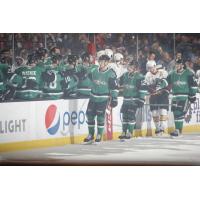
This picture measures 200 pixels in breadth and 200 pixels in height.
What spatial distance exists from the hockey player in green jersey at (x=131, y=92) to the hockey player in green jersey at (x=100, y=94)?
0.11 metres

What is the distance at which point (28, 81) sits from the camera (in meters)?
5.45

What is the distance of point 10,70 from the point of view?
543 cm

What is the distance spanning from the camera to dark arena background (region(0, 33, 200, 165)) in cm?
540

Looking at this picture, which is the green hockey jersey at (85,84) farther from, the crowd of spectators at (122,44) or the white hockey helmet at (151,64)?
the white hockey helmet at (151,64)

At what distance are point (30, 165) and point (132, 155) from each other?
1.20m

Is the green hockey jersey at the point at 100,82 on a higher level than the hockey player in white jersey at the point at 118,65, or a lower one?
lower

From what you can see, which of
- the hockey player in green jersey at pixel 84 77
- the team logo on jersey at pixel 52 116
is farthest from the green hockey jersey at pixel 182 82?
the team logo on jersey at pixel 52 116

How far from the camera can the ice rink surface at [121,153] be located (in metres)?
5.39

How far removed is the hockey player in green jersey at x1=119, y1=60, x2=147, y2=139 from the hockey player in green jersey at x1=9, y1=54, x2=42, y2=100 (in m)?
0.98

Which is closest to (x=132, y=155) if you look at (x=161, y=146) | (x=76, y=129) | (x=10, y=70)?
(x=161, y=146)

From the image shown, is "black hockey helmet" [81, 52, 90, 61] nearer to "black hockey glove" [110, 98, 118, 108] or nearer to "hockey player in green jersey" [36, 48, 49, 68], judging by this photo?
"hockey player in green jersey" [36, 48, 49, 68]

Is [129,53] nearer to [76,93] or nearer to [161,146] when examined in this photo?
[76,93]

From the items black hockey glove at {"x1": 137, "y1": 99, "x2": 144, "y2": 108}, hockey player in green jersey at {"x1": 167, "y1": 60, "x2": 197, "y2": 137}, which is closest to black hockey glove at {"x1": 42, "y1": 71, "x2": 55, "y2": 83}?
A: black hockey glove at {"x1": 137, "y1": 99, "x2": 144, "y2": 108}

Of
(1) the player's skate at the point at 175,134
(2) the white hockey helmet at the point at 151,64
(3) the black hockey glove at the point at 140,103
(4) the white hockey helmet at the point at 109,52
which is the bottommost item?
(1) the player's skate at the point at 175,134
